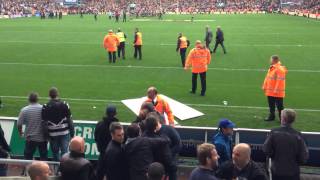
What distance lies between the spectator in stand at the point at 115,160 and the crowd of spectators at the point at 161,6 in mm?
72359

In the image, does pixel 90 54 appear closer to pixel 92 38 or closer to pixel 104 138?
pixel 92 38

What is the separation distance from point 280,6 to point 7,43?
231ft

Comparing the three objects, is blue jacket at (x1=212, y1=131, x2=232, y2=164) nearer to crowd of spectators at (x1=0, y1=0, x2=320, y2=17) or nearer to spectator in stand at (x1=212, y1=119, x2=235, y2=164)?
spectator in stand at (x1=212, y1=119, x2=235, y2=164)

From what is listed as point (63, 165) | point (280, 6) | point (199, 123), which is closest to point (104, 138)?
point (63, 165)

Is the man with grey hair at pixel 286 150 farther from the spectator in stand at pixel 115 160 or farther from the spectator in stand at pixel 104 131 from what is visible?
the spectator in stand at pixel 104 131

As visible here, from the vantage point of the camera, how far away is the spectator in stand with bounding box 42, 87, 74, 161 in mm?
9734

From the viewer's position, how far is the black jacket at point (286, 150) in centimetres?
781

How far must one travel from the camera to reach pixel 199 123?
46.7ft

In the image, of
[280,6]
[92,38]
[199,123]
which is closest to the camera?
[199,123]

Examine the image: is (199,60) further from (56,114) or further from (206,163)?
(206,163)

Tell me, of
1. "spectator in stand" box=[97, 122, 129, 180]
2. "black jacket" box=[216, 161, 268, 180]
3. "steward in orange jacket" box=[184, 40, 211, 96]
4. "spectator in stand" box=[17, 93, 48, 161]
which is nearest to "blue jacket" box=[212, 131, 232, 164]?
"black jacket" box=[216, 161, 268, 180]

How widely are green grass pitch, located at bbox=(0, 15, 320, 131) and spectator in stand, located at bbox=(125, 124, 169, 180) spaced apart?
7029mm

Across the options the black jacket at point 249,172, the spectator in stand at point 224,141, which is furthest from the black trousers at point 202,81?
the black jacket at point 249,172

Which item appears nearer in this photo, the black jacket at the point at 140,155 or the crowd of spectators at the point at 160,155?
the crowd of spectators at the point at 160,155
